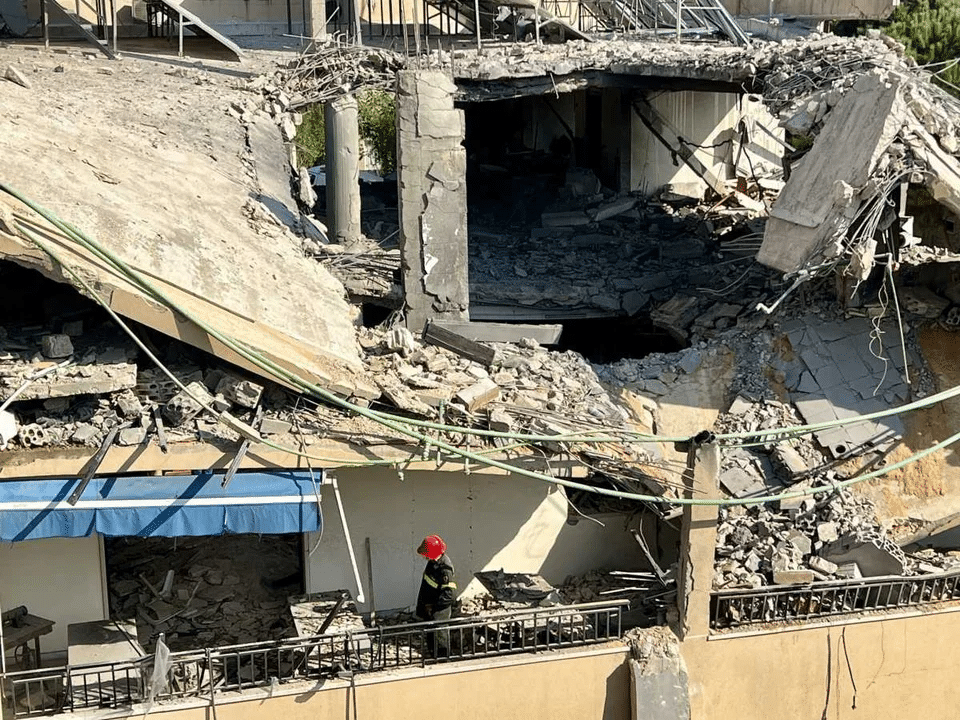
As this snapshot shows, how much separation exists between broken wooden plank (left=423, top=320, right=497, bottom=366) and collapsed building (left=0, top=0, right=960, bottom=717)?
0.05 metres

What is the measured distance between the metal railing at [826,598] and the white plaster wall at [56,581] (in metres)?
6.35

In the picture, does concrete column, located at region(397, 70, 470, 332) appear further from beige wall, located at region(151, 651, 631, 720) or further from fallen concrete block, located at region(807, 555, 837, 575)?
fallen concrete block, located at region(807, 555, 837, 575)

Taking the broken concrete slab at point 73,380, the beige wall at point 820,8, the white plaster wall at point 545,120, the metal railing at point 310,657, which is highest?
the beige wall at point 820,8

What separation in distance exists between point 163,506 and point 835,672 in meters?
7.14

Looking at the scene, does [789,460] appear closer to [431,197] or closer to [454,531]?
[454,531]

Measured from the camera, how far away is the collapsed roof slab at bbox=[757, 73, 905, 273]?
45.9ft

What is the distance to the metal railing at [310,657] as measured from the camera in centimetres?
1107

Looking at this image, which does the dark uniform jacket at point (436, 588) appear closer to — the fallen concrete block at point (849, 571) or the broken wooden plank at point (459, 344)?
the broken wooden plank at point (459, 344)

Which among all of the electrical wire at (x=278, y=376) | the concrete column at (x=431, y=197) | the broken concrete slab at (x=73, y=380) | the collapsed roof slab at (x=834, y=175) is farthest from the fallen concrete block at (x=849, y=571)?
the broken concrete slab at (x=73, y=380)

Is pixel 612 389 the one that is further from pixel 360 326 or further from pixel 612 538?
pixel 360 326

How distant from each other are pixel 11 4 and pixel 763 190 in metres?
15.8

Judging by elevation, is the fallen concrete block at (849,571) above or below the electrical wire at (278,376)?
below

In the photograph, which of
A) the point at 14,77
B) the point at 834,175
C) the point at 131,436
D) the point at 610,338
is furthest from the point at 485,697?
the point at 610,338

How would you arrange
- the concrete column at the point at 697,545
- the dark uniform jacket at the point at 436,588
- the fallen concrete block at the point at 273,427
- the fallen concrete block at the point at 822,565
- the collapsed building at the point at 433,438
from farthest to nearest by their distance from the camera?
the fallen concrete block at the point at 822,565, the dark uniform jacket at the point at 436,588, the concrete column at the point at 697,545, the fallen concrete block at the point at 273,427, the collapsed building at the point at 433,438
